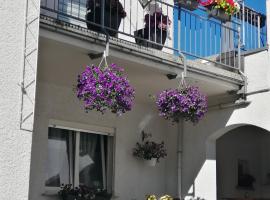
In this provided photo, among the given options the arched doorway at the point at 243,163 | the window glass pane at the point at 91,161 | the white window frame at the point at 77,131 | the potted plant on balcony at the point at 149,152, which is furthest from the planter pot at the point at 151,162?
the arched doorway at the point at 243,163

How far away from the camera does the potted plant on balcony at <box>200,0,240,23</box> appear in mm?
10047

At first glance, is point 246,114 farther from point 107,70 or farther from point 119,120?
point 107,70

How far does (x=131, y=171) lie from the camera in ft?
34.9

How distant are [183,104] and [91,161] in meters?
2.87

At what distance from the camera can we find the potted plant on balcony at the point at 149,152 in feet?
35.0

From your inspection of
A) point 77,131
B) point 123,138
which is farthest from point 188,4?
point 77,131

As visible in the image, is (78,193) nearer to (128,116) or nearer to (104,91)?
(128,116)

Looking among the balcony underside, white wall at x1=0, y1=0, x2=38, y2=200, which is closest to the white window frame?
the balcony underside

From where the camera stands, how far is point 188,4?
956 centimetres

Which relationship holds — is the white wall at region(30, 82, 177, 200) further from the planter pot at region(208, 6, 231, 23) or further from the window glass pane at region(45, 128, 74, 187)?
the planter pot at region(208, 6, 231, 23)

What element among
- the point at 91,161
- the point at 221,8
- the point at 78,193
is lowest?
the point at 78,193

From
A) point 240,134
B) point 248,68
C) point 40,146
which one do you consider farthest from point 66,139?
point 240,134

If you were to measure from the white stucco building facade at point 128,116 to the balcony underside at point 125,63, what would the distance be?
2 cm

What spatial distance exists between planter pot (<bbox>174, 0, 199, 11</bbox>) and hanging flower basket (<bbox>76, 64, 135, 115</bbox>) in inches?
109
